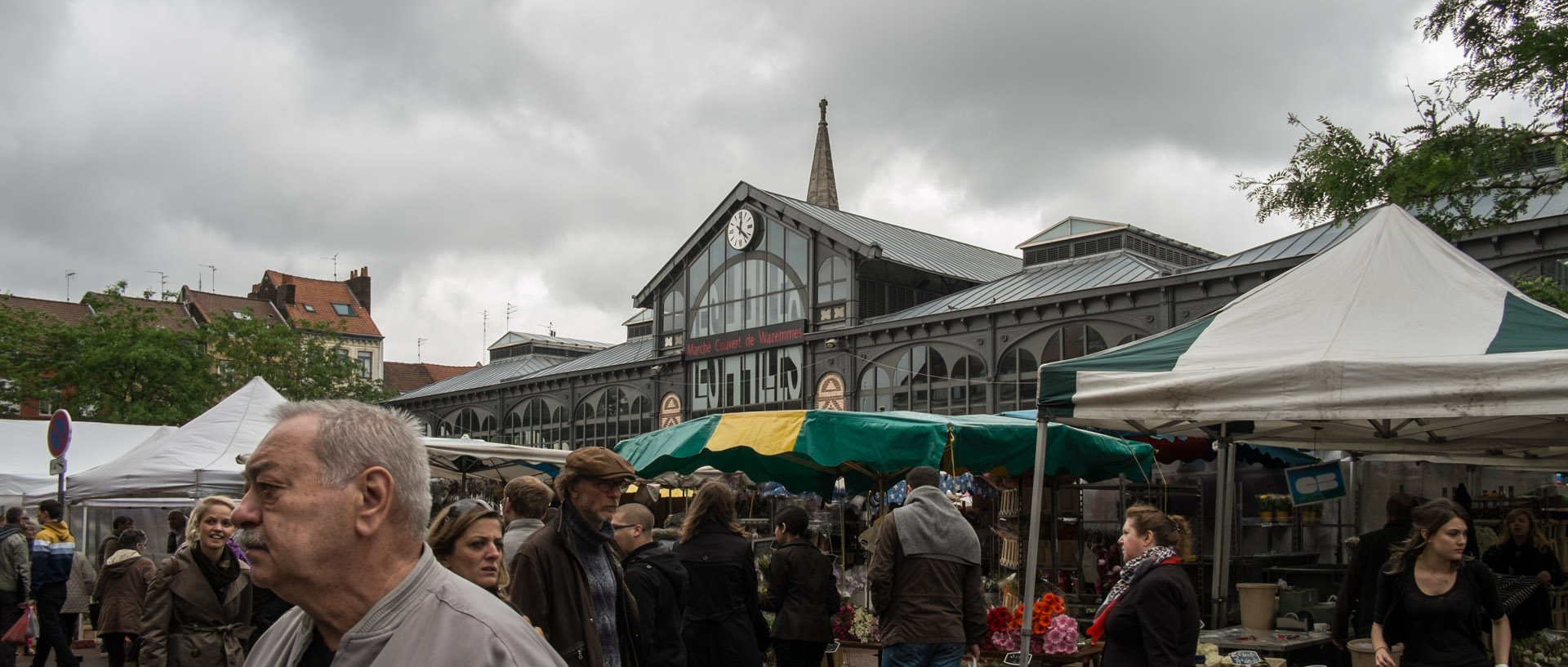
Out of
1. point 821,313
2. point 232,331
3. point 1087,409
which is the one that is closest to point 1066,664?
point 1087,409

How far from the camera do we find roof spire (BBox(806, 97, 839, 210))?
50.2 meters

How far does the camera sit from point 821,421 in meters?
9.42

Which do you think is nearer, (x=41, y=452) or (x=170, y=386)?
(x=41, y=452)

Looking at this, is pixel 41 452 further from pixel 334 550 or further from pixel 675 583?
pixel 334 550

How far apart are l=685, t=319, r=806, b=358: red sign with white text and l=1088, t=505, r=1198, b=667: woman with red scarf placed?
2733 centimetres

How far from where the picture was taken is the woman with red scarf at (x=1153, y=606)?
493cm

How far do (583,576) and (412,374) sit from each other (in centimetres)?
7413

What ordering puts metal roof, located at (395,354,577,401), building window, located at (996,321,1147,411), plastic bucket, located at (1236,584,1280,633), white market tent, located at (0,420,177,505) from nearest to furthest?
plastic bucket, located at (1236,584,1280,633)
white market tent, located at (0,420,177,505)
building window, located at (996,321,1147,411)
metal roof, located at (395,354,577,401)

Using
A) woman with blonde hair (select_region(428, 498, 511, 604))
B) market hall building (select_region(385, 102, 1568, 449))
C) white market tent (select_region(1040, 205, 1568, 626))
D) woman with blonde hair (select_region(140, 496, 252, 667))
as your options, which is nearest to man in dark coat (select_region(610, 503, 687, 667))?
woman with blonde hair (select_region(428, 498, 511, 604))

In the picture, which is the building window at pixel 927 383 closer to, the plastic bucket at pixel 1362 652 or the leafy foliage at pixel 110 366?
the leafy foliage at pixel 110 366

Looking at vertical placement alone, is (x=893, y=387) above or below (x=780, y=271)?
below

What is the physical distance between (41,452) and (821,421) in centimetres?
1561

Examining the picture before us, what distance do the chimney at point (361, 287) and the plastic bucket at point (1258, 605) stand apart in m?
65.0

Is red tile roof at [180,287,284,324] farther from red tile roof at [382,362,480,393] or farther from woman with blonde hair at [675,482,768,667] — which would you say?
woman with blonde hair at [675,482,768,667]
